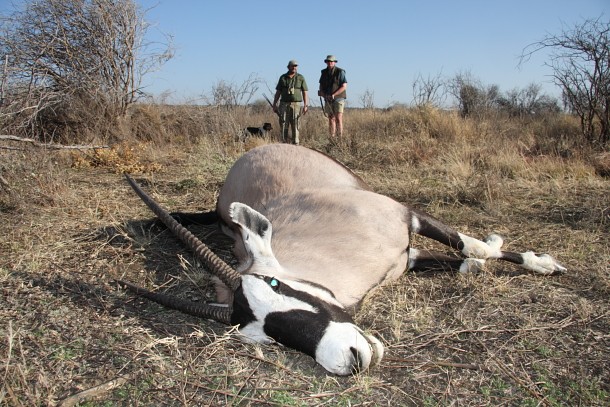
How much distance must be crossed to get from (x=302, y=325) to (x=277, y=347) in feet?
1.28

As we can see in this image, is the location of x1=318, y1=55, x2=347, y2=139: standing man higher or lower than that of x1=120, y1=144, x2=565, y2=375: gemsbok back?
higher

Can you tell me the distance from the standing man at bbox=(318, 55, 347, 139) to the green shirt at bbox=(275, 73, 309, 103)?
48cm

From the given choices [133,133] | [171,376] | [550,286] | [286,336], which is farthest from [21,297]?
[133,133]

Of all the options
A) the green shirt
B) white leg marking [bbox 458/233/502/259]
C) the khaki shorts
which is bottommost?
white leg marking [bbox 458/233/502/259]

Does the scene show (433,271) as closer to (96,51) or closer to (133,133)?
(133,133)

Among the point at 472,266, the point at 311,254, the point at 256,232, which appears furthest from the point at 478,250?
the point at 256,232

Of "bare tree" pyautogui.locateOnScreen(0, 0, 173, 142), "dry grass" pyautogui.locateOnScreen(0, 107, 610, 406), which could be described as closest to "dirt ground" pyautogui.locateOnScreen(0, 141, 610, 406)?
"dry grass" pyautogui.locateOnScreen(0, 107, 610, 406)

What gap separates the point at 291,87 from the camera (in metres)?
10.7

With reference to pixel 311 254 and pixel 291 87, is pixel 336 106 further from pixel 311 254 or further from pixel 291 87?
pixel 311 254

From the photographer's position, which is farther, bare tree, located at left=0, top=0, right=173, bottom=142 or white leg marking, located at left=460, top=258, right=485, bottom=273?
bare tree, located at left=0, top=0, right=173, bottom=142

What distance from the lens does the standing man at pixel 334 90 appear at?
10.6 m

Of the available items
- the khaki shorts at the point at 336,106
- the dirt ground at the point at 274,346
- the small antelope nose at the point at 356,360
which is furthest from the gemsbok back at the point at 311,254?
the khaki shorts at the point at 336,106

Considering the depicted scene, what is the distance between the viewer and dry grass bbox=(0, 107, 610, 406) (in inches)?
89.1

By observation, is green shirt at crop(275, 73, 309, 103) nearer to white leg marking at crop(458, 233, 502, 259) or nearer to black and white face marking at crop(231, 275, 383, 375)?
white leg marking at crop(458, 233, 502, 259)
